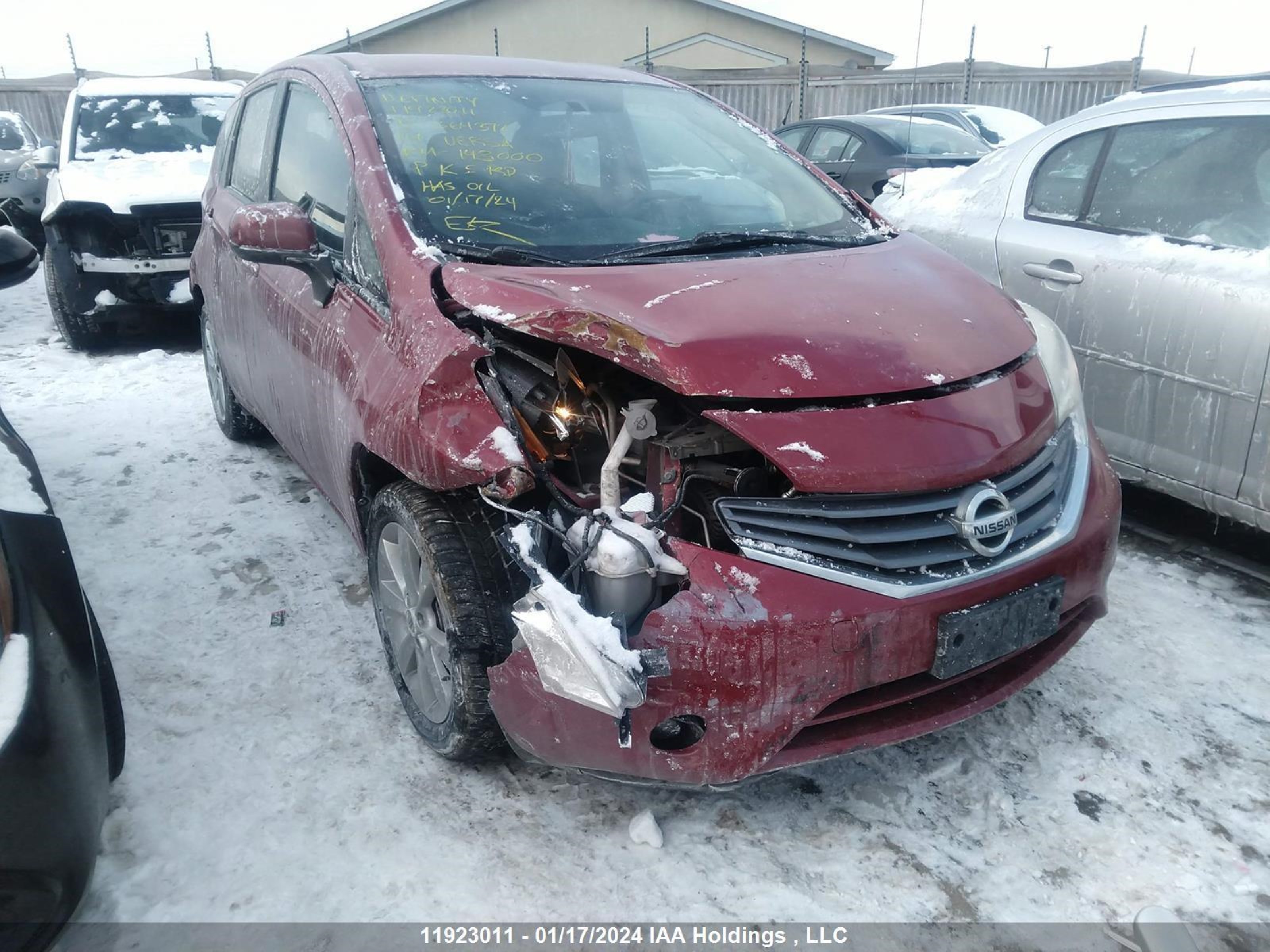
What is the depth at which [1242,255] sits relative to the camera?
308 cm

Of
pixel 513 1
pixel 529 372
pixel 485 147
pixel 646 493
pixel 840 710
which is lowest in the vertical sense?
pixel 840 710

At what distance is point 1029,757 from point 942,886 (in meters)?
0.54

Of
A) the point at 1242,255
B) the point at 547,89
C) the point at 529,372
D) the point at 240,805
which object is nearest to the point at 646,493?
the point at 529,372

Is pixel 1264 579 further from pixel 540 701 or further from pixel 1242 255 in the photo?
pixel 540 701

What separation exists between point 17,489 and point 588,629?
4.33ft

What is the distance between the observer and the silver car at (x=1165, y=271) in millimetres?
3059

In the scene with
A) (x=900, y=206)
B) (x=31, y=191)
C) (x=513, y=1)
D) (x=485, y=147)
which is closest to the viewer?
(x=485, y=147)

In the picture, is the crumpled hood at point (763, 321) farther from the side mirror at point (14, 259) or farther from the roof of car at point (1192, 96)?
the roof of car at point (1192, 96)

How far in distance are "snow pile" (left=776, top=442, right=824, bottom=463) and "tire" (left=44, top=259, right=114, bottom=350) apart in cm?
578

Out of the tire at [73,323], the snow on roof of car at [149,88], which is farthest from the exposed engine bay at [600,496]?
the snow on roof of car at [149,88]

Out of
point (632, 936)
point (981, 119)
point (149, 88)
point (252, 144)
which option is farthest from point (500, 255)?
point (981, 119)

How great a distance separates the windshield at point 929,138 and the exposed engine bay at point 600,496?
6.50 metres

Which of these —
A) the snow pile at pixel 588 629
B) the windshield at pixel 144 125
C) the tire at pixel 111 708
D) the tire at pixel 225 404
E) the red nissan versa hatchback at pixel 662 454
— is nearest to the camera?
the snow pile at pixel 588 629

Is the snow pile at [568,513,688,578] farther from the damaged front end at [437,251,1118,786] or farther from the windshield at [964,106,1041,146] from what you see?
the windshield at [964,106,1041,146]
